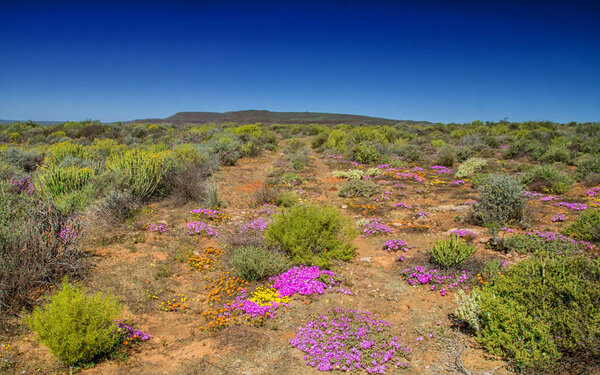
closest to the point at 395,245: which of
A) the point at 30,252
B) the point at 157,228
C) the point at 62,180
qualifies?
the point at 157,228

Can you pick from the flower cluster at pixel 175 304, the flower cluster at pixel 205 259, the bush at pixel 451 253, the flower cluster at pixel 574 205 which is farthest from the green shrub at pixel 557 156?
the flower cluster at pixel 175 304

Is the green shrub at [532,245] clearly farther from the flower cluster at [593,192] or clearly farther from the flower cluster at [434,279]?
the flower cluster at [593,192]

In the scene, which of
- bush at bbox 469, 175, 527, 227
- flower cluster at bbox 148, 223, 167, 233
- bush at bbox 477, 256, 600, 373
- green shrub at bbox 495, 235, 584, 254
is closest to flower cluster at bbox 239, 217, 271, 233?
flower cluster at bbox 148, 223, 167, 233

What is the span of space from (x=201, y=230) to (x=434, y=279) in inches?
186

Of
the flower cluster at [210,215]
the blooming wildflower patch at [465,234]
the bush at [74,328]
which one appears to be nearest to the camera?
the bush at [74,328]

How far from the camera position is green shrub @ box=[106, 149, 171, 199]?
8.64 meters

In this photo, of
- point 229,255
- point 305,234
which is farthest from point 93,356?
point 305,234

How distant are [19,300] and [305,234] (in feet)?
13.0

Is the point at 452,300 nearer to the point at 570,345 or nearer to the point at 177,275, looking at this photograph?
the point at 570,345

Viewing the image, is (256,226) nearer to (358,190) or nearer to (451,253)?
(451,253)

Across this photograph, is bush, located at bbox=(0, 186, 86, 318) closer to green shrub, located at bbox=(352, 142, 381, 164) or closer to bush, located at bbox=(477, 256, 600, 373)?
bush, located at bbox=(477, 256, 600, 373)

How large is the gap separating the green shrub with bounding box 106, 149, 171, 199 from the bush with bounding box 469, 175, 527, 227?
28.0 feet

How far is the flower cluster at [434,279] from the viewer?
475cm

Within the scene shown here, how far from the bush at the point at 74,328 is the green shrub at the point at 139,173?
5.64m
